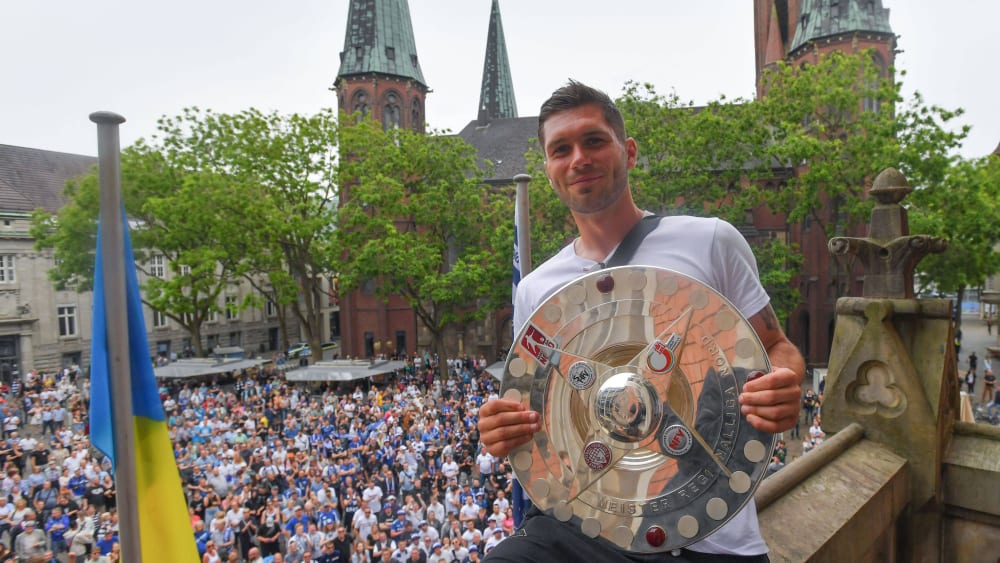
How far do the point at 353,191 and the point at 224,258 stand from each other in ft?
22.6

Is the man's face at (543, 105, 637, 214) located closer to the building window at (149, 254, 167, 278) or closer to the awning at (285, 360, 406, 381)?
the awning at (285, 360, 406, 381)

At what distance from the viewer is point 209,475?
14031 millimetres

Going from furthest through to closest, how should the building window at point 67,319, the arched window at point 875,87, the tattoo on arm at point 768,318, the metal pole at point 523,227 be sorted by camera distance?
the building window at point 67,319, the arched window at point 875,87, the metal pole at point 523,227, the tattoo on arm at point 768,318

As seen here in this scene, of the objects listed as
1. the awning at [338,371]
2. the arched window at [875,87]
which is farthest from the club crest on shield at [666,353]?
the arched window at [875,87]

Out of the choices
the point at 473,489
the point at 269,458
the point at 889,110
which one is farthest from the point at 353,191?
the point at 889,110

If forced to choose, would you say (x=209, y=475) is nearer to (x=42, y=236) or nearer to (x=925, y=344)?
(x=925, y=344)

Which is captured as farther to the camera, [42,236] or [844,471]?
[42,236]

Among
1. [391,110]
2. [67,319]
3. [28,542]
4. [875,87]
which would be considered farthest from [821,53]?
[67,319]

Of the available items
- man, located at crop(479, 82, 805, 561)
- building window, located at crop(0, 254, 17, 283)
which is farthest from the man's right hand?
building window, located at crop(0, 254, 17, 283)

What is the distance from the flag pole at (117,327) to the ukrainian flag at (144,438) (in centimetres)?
4

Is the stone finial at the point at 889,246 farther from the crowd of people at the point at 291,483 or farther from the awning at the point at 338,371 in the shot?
the awning at the point at 338,371

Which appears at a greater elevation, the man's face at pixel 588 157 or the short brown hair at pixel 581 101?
the short brown hair at pixel 581 101

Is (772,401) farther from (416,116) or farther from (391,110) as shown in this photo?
(416,116)

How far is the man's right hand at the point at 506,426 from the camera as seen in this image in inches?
69.2
